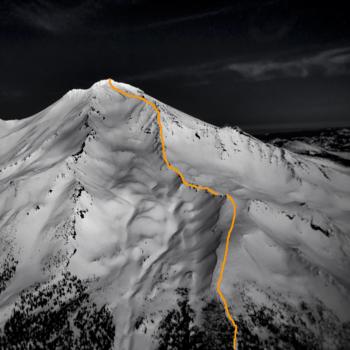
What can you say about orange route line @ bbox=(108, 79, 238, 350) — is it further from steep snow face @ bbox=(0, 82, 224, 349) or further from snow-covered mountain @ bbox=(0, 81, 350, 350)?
steep snow face @ bbox=(0, 82, 224, 349)

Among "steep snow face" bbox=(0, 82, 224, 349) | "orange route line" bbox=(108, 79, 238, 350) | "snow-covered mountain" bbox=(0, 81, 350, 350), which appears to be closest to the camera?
"orange route line" bbox=(108, 79, 238, 350)

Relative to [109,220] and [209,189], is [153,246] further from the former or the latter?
[209,189]

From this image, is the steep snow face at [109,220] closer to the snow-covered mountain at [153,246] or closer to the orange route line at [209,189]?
the snow-covered mountain at [153,246]

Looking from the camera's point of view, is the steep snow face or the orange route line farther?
the steep snow face

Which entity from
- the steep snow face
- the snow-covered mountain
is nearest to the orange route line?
the snow-covered mountain

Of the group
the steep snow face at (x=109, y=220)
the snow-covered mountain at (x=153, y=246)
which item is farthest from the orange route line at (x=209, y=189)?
the steep snow face at (x=109, y=220)

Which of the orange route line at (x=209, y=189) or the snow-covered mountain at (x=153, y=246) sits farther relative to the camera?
the snow-covered mountain at (x=153, y=246)

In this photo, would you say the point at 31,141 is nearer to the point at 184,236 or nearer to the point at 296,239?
the point at 184,236

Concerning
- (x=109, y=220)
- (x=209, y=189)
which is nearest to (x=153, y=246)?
(x=109, y=220)

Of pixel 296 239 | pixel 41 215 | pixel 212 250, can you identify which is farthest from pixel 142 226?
pixel 296 239
